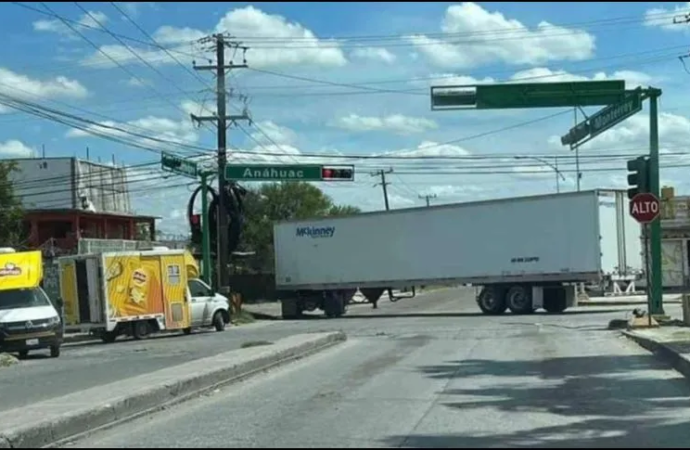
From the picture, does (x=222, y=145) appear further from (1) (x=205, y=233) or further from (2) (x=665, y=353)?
(2) (x=665, y=353)

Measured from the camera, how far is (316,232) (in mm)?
44031

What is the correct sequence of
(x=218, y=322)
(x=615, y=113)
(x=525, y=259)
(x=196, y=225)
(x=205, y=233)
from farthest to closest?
1. (x=196, y=225)
2. (x=205, y=233)
3. (x=525, y=259)
4. (x=218, y=322)
5. (x=615, y=113)

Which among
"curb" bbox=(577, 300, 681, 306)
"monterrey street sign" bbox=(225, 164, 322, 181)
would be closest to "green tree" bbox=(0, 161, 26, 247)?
"monterrey street sign" bbox=(225, 164, 322, 181)

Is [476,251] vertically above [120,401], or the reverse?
[476,251]

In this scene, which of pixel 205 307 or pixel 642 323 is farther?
pixel 205 307

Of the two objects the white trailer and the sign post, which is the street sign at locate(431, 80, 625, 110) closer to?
the sign post

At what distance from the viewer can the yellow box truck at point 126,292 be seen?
30.5m

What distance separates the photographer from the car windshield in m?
25.5

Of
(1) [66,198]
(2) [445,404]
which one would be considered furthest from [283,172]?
(1) [66,198]

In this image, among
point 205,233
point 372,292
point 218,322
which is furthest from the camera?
point 372,292

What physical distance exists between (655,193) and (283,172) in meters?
17.6

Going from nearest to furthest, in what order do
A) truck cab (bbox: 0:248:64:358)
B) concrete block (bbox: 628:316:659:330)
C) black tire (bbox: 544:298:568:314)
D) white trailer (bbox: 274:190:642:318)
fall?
concrete block (bbox: 628:316:659:330)
truck cab (bbox: 0:248:64:358)
white trailer (bbox: 274:190:642:318)
black tire (bbox: 544:298:568:314)

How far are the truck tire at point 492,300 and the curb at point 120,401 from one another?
21.7 meters

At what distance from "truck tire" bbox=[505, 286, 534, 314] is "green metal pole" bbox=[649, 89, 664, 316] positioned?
11.3 meters
